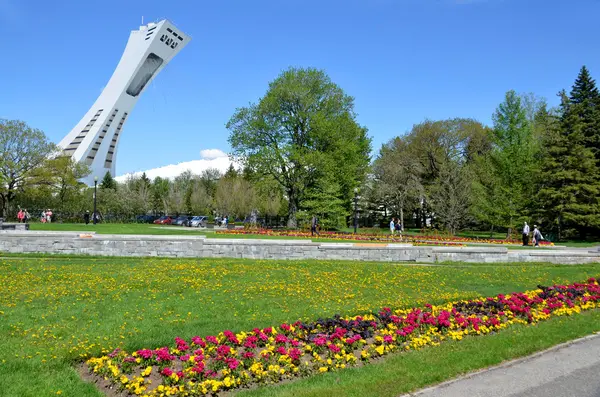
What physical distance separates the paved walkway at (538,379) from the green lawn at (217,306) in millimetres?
207

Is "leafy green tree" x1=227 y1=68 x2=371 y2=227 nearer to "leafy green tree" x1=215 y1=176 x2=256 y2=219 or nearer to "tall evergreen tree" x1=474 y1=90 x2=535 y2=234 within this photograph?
"tall evergreen tree" x1=474 y1=90 x2=535 y2=234

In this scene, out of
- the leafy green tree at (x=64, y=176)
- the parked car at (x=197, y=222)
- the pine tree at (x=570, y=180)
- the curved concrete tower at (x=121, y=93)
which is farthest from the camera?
the curved concrete tower at (x=121, y=93)

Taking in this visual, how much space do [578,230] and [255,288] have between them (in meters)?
34.5

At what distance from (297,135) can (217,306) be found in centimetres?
3226

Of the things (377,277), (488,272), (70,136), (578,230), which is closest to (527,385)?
(377,277)

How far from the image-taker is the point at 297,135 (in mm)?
40469

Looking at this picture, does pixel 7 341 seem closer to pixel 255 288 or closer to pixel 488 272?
pixel 255 288

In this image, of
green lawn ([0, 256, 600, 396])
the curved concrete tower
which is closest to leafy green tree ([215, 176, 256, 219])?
the curved concrete tower

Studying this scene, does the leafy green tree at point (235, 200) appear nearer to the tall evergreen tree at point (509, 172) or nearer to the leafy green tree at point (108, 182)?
the leafy green tree at point (108, 182)

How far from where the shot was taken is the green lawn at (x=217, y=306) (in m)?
5.82

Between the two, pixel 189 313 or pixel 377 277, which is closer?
pixel 189 313

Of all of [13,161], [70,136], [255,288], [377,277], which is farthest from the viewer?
[70,136]

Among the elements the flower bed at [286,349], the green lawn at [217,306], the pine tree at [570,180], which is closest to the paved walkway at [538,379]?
the green lawn at [217,306]

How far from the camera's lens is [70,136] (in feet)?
251
